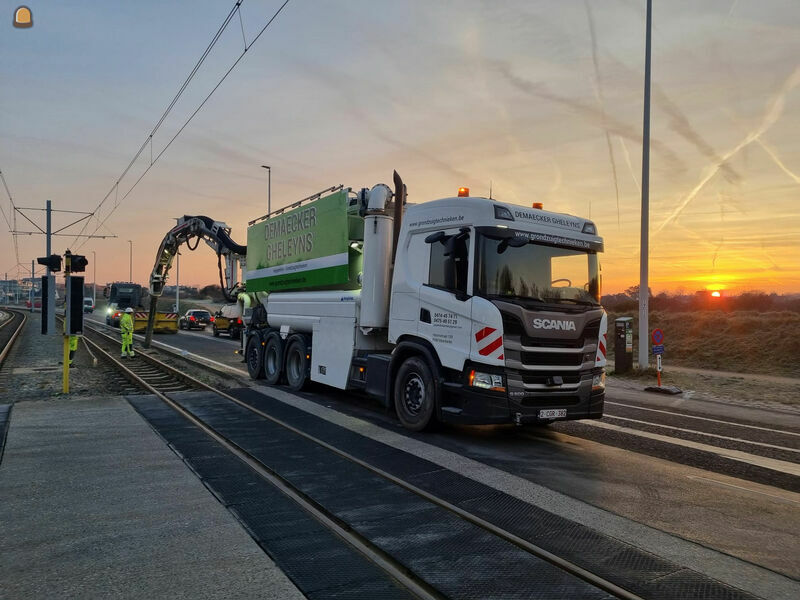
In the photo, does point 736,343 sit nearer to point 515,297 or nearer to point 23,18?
point 515,297

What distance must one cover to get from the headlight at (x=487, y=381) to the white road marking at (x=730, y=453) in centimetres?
278

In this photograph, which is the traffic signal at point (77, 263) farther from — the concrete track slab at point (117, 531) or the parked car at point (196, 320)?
the parked car at point (196, 320)

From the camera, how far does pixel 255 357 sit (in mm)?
14047

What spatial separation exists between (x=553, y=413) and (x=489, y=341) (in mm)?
1269

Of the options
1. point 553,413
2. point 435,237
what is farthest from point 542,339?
point 435,237

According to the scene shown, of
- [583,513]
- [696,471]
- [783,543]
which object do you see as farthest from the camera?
[696,471]

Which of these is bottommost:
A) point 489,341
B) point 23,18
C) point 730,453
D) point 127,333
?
point 730,453

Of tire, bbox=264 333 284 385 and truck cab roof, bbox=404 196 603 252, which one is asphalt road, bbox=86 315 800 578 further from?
truck cab roof, bbox=404 196 603 252

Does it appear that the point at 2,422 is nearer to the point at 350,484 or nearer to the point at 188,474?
the point at 188,474

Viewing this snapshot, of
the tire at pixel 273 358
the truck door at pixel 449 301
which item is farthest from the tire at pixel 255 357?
the truck door at pixel 449 301

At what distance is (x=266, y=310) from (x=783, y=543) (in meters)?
11.3

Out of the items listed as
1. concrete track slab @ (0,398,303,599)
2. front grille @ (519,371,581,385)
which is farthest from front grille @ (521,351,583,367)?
concrete track slab @ (0,398,303,599)

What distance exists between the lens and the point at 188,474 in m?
5.82

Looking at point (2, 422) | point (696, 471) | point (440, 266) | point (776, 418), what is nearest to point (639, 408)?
point (776, 418)
